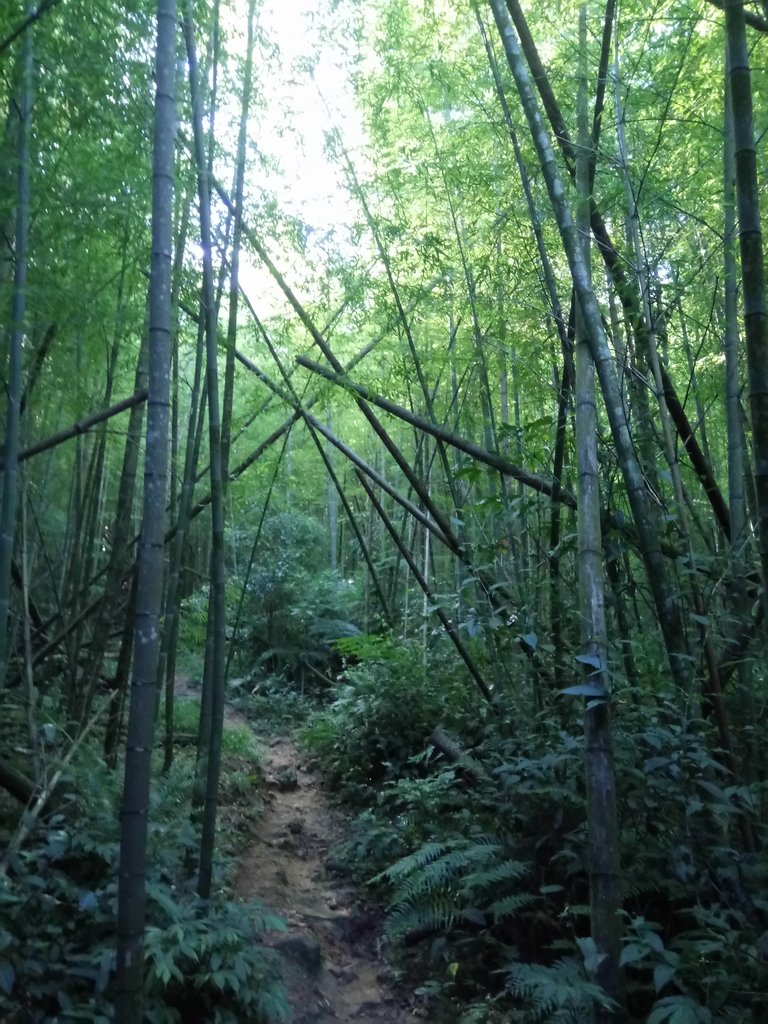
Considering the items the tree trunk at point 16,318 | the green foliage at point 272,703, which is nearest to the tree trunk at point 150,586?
the tree trunk at point 16,318

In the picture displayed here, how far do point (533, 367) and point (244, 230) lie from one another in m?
1.81

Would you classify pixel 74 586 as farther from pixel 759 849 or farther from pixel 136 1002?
pixel 759 849

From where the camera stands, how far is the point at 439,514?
14.4 ft

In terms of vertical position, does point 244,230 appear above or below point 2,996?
above

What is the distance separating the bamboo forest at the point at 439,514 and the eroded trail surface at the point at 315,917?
3 cm

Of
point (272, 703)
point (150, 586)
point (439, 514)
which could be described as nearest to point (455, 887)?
point (439, 514)

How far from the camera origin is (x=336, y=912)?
4188 mm

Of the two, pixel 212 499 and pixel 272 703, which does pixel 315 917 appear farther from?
pixel 272 703

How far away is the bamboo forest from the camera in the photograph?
98.7 inches

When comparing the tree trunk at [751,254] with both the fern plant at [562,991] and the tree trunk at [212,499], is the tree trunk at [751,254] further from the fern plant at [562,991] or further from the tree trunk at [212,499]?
the tree trunk at [212,499]

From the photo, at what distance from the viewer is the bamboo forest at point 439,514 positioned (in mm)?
2508

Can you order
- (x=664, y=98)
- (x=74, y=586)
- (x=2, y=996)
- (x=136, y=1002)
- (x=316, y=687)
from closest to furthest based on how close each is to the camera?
(x=136, y=1002), (x=2, y=996), (x=664, y=98), (x=74, y=586), (x=316, y=687)

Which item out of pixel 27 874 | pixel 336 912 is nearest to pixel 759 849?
pixel 336 912

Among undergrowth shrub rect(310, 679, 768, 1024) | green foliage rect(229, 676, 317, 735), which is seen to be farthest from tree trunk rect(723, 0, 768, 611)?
green foliage rect(229, 676, 317, 735)
